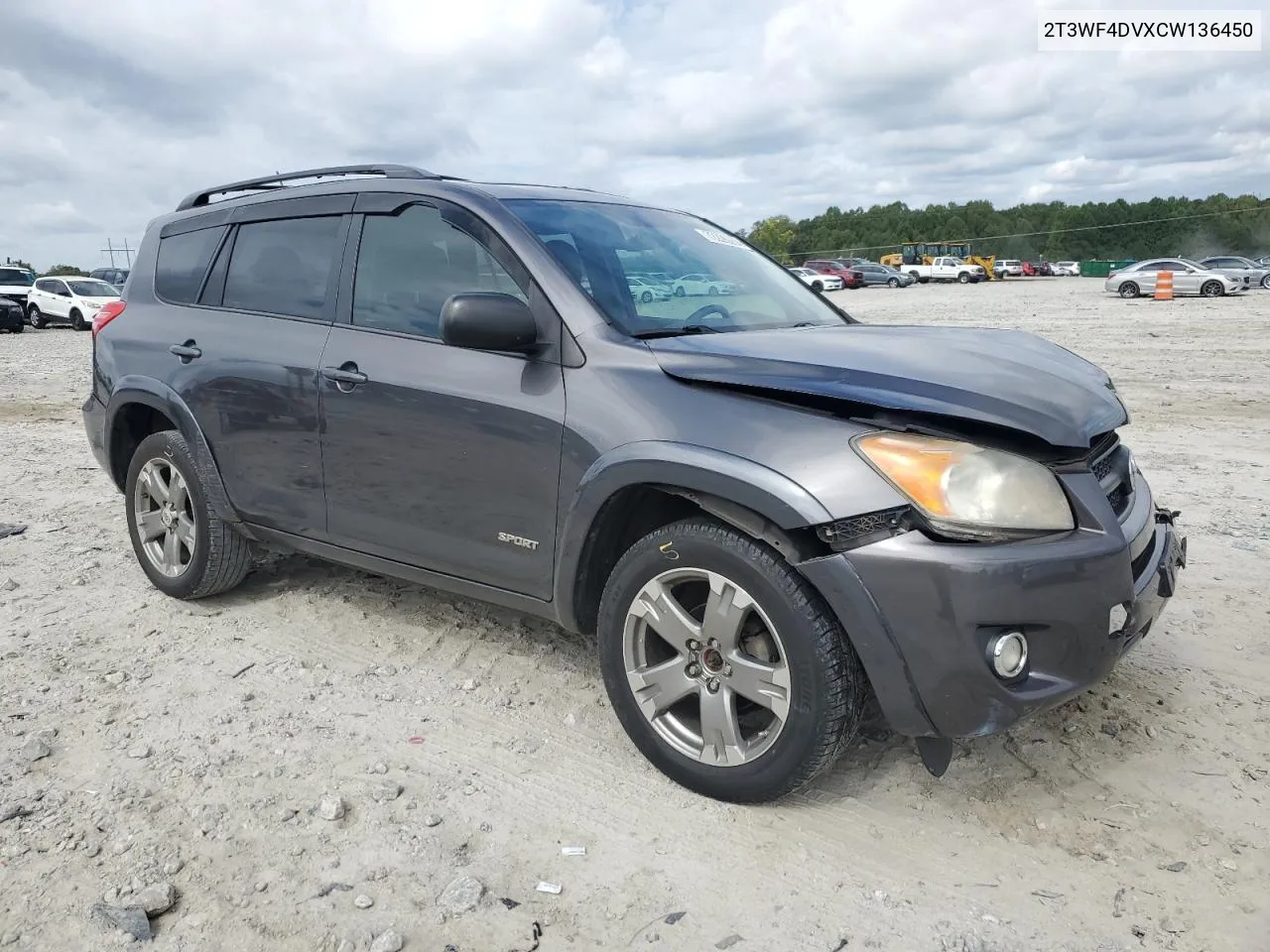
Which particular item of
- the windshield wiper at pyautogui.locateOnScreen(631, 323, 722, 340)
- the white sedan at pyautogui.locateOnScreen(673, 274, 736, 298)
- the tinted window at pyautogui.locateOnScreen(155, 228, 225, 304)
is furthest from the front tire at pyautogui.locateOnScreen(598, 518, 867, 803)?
the tinted window at pyautogui.locateOnScreen(155, 228, 225, 304)

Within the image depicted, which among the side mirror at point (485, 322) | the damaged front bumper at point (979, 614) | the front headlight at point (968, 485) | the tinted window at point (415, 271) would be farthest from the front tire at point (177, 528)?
the front headlight at point (968, 485)

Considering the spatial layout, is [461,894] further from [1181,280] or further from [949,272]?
[949,272]

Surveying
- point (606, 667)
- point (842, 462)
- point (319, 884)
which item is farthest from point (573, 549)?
point (319, 884)

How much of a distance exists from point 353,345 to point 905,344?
6.44 feet

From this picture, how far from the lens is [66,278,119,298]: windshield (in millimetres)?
27938

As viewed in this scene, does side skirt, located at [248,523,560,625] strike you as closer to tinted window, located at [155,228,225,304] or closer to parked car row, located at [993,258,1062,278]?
tinted window, located at [155,228,225,304]

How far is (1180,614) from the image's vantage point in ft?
13.7

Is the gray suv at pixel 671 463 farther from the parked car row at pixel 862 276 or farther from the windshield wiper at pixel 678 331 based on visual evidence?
the parked car row at pixel 862 276

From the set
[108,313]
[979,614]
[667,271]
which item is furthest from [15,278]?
[979,614]

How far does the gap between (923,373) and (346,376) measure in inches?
80.7

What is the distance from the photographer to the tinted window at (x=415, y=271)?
3.43m

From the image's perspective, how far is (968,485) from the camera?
8.09 feet

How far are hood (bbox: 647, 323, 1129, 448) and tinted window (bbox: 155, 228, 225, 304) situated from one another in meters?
2.50

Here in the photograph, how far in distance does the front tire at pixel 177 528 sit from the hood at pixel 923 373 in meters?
2.39
